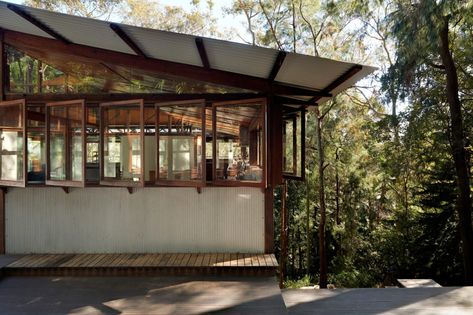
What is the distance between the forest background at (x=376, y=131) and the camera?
9.04 meters

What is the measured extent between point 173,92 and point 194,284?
293 cm

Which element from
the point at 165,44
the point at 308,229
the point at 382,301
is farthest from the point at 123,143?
the point at 308,229

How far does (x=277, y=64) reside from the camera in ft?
14.9

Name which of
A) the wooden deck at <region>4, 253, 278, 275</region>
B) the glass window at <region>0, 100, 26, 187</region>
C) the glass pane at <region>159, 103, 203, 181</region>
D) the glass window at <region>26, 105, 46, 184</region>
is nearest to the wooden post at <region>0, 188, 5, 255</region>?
the glass window at <region>0, 100, 26, 187</region>

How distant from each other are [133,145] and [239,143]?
1.64 metres

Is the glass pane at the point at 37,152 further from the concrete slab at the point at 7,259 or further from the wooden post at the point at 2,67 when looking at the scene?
the concrete slab at the point at 7,259

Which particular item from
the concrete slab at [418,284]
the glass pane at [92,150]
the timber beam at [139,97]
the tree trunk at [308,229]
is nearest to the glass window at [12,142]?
the timber beam at [139,97]

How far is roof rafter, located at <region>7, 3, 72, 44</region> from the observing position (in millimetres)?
4332

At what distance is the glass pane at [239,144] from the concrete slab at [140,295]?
5.03 feet

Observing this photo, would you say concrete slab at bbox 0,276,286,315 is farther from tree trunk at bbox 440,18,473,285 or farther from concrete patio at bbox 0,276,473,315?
tree trunk at bbox 440,18,473,285

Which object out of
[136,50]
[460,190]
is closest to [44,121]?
[136,50]

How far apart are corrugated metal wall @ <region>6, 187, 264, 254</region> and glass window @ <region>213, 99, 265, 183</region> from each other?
A: 45cm

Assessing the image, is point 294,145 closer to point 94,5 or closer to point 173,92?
point 173,92

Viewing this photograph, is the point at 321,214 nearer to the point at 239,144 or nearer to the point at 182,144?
the point at 239,144
